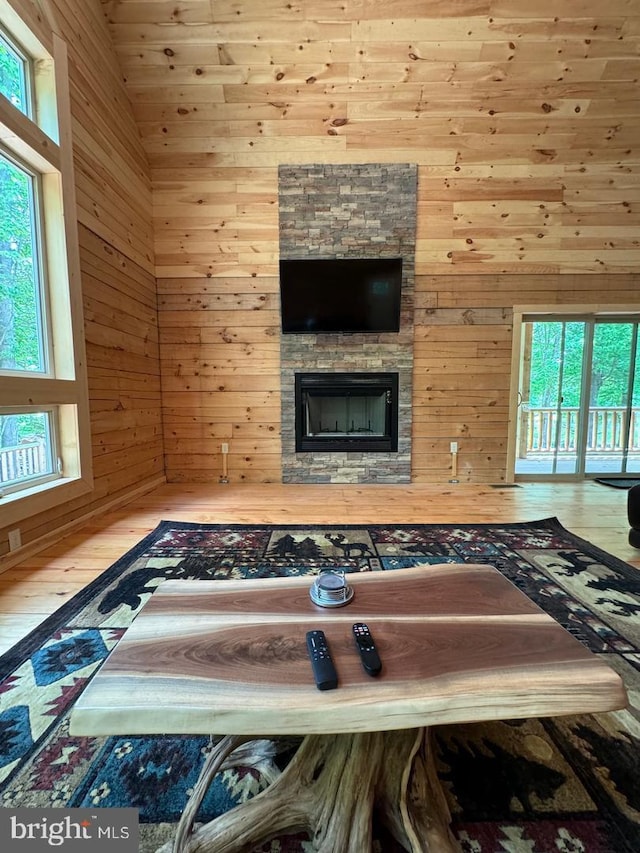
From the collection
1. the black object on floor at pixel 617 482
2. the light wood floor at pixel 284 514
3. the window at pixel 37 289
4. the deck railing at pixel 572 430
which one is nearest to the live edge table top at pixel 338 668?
the light wood floor at pixel 284 514

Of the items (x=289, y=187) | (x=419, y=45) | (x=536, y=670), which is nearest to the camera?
(x=536, y=670)

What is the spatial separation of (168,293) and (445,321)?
3.08 metres

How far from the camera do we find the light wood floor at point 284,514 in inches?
79.9

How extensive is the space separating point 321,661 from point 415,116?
4.59m

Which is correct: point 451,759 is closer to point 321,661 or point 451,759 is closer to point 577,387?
point 321,661

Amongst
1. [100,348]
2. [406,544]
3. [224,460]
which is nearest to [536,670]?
[406,544]

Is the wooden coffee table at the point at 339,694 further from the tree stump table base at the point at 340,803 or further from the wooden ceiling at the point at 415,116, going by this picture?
the wooden ceiling at the point at 415,116

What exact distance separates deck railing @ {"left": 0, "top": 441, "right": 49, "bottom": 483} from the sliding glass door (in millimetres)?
4594

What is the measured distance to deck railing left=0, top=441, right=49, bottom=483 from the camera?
238 cm

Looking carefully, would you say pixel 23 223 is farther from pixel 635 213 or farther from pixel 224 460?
pixel 635 213

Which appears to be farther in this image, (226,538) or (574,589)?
(226,538)

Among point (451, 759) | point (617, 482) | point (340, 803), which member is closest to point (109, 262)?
point (340, 803)

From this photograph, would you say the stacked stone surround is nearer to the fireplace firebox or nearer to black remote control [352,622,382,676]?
the fireplace firebox

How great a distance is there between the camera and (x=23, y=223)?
8.23ft
